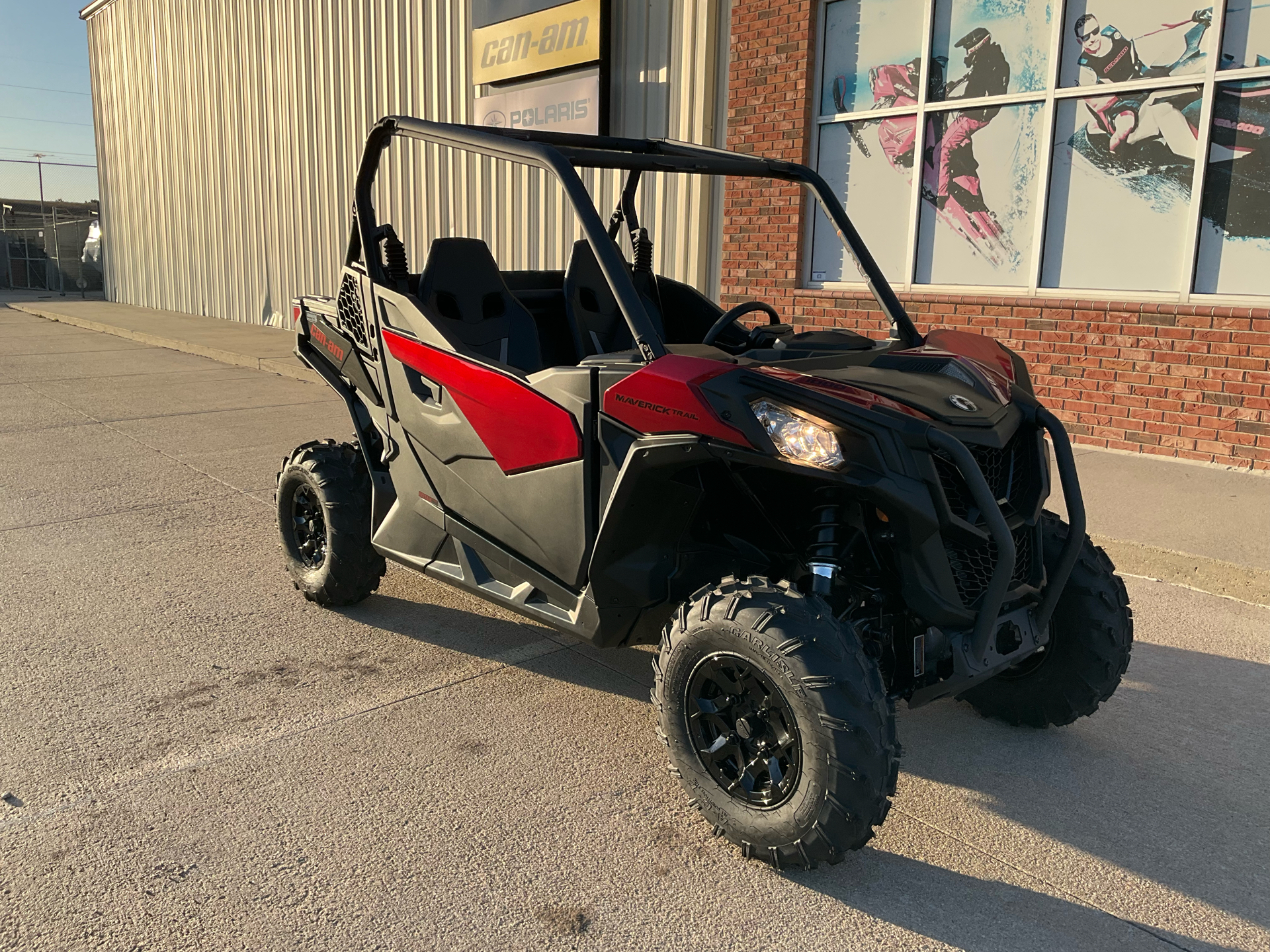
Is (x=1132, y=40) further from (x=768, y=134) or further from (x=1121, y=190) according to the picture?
(x=768, y=134)

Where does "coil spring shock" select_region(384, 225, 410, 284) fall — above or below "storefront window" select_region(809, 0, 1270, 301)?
below

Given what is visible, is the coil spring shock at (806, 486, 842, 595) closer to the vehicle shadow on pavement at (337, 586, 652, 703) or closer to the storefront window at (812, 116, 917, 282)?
the vehicle shadow on pavement at (337, 586, 652, 703)

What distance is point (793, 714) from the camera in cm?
266

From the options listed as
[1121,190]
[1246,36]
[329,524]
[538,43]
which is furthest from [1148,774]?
[538,43]

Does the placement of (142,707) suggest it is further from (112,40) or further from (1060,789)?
(112,40)

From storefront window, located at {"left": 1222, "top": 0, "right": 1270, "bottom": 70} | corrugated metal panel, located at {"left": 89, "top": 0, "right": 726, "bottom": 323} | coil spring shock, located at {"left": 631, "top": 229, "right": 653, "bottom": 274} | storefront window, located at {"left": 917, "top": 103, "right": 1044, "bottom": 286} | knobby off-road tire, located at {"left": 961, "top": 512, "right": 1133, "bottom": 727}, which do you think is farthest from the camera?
corrugated metal panel, located at {"left": 89, "top": 0, "right": 726, "bottom": 323}

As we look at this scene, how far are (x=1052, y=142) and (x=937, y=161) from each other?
96cm

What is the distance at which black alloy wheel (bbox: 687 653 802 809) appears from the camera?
8.99ft

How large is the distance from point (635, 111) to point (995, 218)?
161 inches

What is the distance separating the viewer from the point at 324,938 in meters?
2.47

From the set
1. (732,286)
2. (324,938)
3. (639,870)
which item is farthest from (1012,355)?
(732,286)

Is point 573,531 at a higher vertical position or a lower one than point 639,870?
higher

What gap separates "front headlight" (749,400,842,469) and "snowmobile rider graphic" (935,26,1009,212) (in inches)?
253

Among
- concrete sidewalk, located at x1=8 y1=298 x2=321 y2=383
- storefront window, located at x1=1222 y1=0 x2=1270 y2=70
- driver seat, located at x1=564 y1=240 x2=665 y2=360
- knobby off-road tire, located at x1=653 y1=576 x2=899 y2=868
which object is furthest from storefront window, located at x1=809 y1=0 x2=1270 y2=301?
concrete sidewalk, located at x1=8 y1=298 x2=321 y2=383
